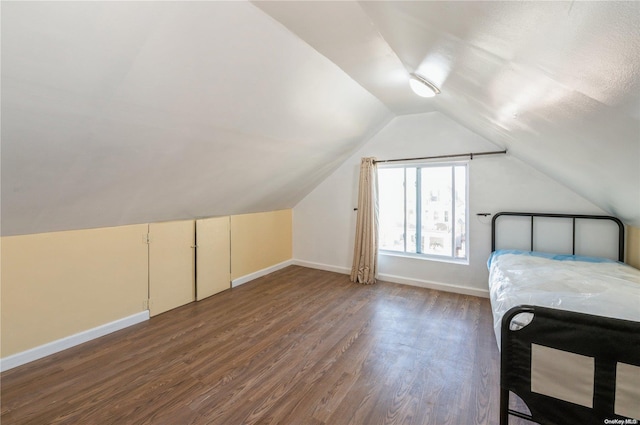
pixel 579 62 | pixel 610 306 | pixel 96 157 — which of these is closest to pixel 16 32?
pixel 96 157

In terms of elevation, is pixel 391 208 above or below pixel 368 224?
above

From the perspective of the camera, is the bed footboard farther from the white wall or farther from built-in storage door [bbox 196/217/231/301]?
built-in storage door [bbox 196/217/231/301]

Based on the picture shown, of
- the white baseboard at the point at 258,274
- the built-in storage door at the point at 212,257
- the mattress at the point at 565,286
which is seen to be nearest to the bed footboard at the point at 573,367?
the mattress at the point at 565,286

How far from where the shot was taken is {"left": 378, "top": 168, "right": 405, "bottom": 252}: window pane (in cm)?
427

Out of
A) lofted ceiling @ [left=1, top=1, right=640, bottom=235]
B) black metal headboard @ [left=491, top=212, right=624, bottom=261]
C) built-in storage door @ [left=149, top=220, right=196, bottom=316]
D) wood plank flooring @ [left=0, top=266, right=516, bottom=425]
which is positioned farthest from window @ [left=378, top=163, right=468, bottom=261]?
built-in storage door @ [left=149, top=220, right=196, bottom=316]

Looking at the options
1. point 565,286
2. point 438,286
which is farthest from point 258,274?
point 565,286

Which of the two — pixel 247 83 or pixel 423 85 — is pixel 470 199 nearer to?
pixel 423 85

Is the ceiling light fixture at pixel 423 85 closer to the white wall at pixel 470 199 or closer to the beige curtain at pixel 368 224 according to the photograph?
the white wall at pixel 470 199

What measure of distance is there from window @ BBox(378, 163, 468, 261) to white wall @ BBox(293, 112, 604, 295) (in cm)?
18

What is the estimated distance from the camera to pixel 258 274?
4.51 m

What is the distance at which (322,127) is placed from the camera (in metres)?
3.08

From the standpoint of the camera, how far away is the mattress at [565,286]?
5.64 ft

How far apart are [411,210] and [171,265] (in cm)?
Result: 332

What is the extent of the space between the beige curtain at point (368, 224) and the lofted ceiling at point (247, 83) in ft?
4.72
